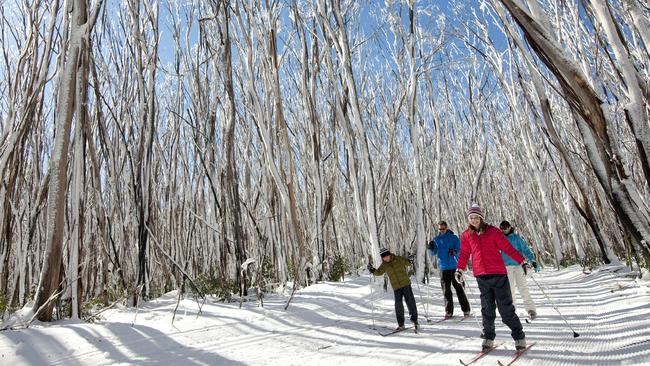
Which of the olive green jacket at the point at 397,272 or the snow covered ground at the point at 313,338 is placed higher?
the olive green jacket at the point at 397,272

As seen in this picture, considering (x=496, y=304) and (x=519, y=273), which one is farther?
(x=519, y=273)

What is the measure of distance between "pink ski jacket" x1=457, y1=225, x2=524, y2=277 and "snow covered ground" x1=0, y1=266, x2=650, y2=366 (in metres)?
0.58

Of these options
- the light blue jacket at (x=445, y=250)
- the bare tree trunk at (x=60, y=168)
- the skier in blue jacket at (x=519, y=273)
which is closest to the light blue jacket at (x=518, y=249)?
the skier in blue jacket at (x=519, y=273)

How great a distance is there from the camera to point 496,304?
3.25 meters

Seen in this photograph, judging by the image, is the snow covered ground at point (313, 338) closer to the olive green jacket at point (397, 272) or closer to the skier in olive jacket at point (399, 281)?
the skier in olive jacket at point (399, 281)

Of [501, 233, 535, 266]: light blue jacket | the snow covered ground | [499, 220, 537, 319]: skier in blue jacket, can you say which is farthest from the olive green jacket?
Answer: [501, 233, 535, 266]: light blue jacket

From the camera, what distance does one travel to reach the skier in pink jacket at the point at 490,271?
2.94 metres

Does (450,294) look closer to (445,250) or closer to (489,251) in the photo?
(445,250)

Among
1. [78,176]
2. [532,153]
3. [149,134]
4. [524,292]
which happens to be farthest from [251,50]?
[532,153]

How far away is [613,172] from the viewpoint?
251cm

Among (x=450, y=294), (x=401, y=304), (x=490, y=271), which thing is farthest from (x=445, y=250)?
(x=490, y=271)

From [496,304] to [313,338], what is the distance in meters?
1.63

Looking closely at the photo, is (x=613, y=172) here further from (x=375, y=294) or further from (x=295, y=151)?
(x=295, y=151)

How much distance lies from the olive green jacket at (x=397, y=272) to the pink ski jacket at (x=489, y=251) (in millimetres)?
1159
